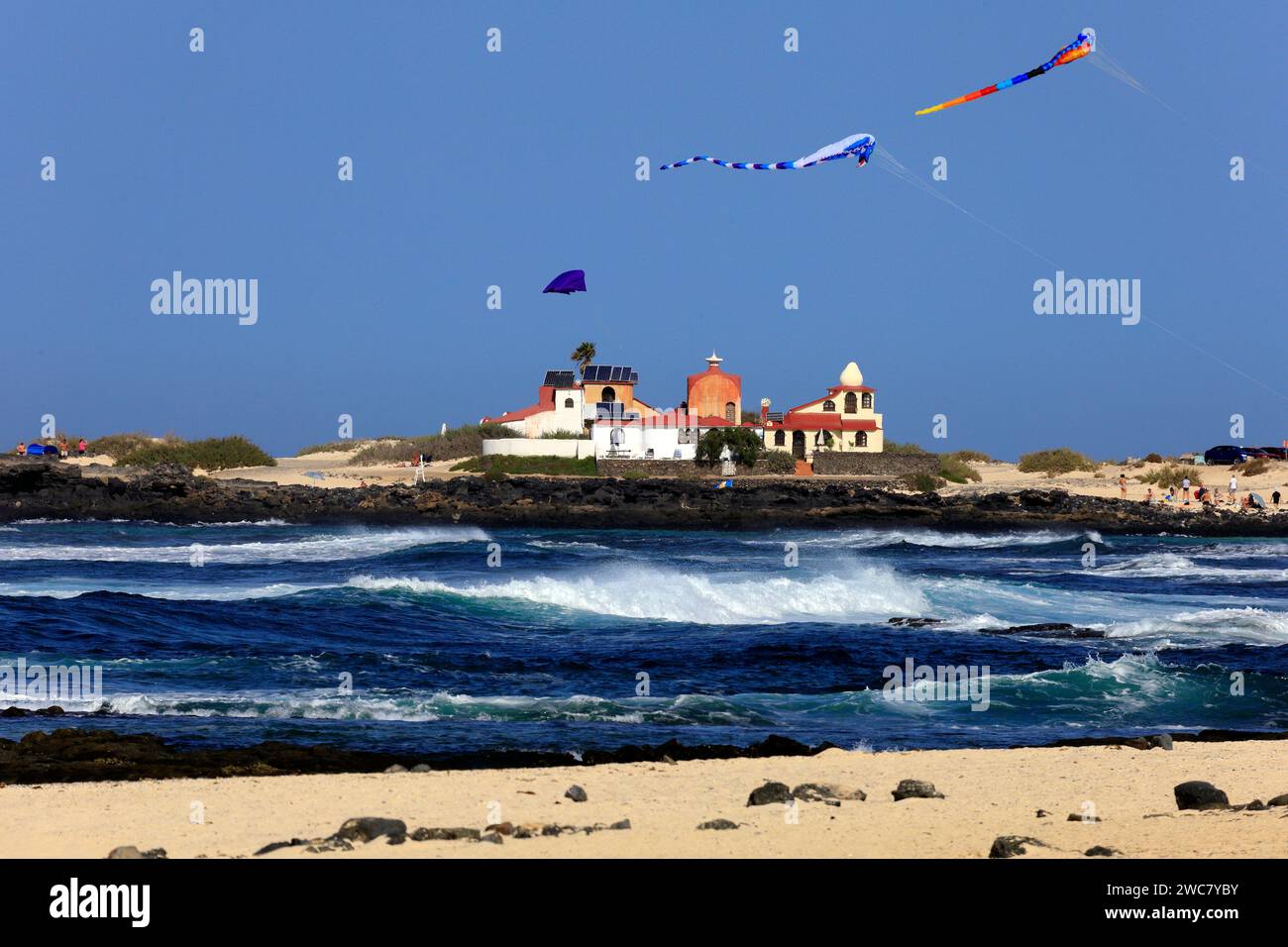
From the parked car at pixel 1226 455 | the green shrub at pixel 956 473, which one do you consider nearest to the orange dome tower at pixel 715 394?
the green shrub at pixel 956 473

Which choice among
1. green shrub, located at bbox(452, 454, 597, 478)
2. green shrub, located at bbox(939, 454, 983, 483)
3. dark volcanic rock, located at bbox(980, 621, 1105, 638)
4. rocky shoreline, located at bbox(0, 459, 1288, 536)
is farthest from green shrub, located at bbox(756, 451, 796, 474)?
dark volcanic rock, located at bbox(980, 621, 1105, 638)

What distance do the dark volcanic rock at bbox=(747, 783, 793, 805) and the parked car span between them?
65.1 metres

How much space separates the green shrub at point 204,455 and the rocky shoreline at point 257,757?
208 feet

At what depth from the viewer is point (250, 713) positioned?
13828 mm

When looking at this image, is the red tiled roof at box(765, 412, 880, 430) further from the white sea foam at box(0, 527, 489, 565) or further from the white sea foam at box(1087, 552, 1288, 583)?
the white sea foam at box(1087, 552, 1288, 583)

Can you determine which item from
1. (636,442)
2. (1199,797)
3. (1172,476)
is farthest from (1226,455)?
(1199,797)

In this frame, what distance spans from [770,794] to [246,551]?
31.1 metres

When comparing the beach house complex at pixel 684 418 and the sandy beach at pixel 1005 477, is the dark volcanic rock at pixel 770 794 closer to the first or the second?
the sandy beach at pixel 1005 477

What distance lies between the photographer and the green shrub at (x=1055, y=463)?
77.4m

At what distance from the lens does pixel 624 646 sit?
19.7 meters

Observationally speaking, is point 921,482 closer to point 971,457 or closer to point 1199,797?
point 971,457

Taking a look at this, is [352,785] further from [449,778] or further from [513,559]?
[513,559]
